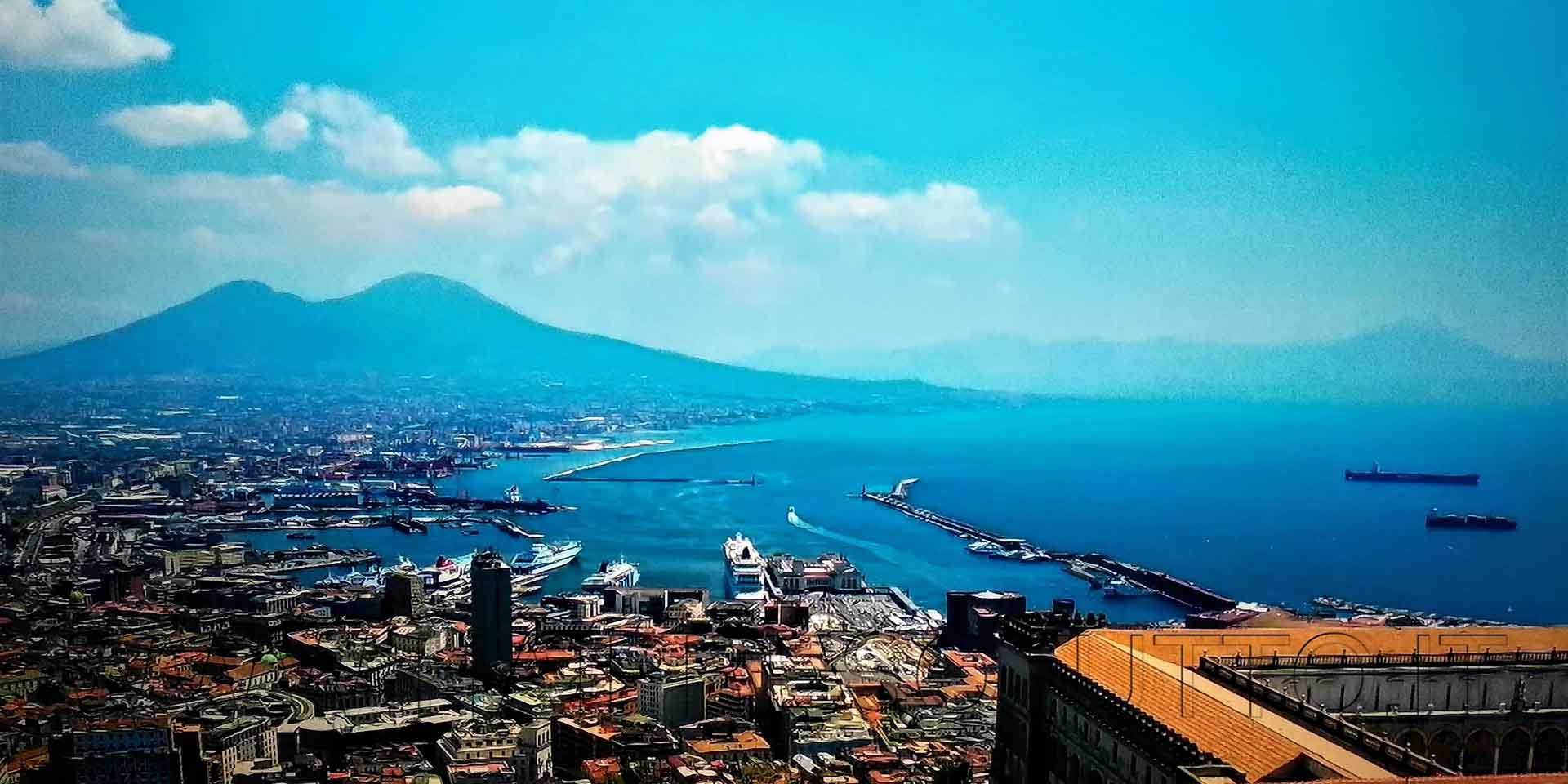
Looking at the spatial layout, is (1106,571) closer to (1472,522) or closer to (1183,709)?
(1472,522)

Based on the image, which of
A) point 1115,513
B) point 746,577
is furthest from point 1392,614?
point 1115,513

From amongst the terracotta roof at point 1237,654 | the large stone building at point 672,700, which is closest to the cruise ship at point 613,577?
the large stone building at point 672,700

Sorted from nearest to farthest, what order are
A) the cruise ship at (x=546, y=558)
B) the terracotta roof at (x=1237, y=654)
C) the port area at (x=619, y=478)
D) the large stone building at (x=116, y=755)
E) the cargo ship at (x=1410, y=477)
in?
1. the terracotta roof at (x=1237, y=654)
2. the large stone building at (x=116, y=755)
3. the cruise ship at (x=546, y=558)
4. the cargo ship at (x=1410, y=477)
5. the port area at (x=619, y=478)

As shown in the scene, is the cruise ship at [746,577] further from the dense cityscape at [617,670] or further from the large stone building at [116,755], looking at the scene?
the large stone building at [116,755]

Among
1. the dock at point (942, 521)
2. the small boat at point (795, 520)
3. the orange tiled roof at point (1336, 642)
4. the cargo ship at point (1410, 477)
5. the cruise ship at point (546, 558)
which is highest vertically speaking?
the orange tiled roof at point (1336, 642)

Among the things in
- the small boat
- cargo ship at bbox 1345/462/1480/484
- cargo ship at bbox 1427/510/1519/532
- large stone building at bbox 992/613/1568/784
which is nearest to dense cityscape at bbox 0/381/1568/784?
large stone building at bbox 992/613/1568/784

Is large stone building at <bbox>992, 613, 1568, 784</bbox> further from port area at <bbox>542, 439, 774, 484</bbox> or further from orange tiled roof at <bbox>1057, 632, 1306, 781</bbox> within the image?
port area at <bbox>542, 439, 774, 484</bbox>

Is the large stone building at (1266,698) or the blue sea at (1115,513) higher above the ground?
the large stone building at (1266,698)
